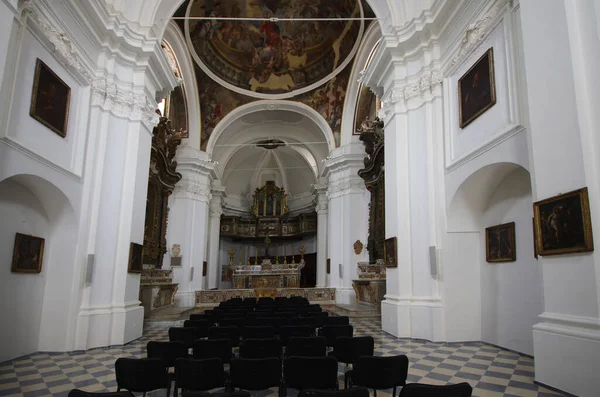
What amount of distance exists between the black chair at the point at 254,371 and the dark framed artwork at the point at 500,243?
17.2 ft

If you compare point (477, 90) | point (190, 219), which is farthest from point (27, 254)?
point (190, 219)

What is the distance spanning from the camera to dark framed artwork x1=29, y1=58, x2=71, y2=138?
654 cm

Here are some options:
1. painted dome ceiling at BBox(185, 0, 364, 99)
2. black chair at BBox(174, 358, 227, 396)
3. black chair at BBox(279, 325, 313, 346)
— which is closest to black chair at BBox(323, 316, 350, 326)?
black chair at BBox(279, 325, 313, 346)

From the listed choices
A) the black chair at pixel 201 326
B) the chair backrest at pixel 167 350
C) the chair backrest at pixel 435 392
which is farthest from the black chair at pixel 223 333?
the chair backrest at pixel 435 392

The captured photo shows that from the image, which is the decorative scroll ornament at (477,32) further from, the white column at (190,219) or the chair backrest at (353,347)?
the white column at (190,219)

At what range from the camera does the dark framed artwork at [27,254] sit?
6.74m

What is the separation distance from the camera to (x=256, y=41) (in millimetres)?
17078

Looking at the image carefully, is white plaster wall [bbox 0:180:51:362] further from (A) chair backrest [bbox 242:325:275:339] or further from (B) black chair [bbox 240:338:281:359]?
(B) black chair [bbox 240:338:281:359]

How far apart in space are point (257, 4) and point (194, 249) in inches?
408

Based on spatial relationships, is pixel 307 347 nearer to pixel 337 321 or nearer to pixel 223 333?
pixel 223 333

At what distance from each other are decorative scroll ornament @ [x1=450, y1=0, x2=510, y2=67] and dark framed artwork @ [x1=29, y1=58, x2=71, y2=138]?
24.8ft

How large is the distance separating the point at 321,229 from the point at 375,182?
6894 mm

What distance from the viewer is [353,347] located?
480 centimetres

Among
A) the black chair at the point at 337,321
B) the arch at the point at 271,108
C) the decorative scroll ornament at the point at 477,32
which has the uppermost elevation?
the arch at the point at 271,108
